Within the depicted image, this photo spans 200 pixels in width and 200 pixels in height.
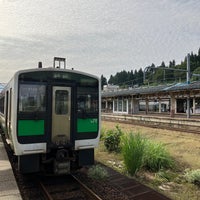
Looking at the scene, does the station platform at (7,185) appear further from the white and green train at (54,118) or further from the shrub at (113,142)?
the shrub at (113,142)

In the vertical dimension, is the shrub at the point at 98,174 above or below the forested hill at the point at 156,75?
below

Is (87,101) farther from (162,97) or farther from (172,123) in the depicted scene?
(162,97)

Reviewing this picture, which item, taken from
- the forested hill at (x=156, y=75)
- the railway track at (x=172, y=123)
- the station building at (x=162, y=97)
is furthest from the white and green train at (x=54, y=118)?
the forested hill at (x=156, y=75)

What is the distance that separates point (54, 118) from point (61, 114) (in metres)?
0.22

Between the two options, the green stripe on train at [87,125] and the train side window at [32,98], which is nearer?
the train side window at [32,98]

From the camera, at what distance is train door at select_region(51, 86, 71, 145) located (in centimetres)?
637

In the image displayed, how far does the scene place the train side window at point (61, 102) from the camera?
253 inches

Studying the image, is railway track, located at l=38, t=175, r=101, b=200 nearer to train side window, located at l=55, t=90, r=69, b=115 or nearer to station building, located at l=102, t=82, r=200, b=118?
train side window, located at l=55, t=90, r=69, b=115

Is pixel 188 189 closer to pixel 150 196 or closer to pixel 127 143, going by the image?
pixel 150 196

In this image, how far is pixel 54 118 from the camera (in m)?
6.36

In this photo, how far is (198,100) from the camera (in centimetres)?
3978

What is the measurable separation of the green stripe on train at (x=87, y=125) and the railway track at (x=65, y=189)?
1286 mm

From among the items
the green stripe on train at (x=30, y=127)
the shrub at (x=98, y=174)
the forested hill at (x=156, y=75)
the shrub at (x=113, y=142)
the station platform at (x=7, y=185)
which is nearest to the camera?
the station platform at (x=7, y=185)

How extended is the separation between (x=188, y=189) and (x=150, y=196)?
121 centimetres
